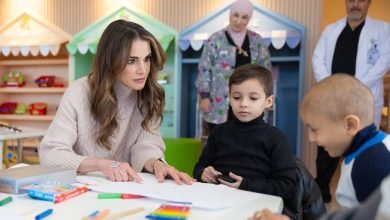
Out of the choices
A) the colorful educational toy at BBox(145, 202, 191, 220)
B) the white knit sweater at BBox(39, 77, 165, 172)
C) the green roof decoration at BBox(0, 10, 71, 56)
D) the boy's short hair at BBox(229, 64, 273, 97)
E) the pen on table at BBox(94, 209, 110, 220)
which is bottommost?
the pen on table at BBox(94, 209, 110, 220)

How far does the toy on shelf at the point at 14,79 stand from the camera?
15.0 feet

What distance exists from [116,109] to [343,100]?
85 centimetres

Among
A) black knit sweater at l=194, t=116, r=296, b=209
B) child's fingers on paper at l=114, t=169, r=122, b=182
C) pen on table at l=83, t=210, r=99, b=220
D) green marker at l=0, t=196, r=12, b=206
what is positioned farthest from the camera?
black knit sweater at l=194, t=116, r=296, b=209

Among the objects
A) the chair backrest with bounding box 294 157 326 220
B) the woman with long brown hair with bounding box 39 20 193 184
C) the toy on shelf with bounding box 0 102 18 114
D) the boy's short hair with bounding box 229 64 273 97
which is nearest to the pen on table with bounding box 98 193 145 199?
the woman with long brown hair with bounding box 39 20 193 184

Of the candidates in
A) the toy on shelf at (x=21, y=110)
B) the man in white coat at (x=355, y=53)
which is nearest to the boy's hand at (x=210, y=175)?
the man in white coat at (x=355, y=53)

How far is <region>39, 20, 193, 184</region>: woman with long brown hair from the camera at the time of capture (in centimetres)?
136

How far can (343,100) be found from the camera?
0.85 metres

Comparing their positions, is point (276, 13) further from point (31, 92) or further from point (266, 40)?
point (31, 92)

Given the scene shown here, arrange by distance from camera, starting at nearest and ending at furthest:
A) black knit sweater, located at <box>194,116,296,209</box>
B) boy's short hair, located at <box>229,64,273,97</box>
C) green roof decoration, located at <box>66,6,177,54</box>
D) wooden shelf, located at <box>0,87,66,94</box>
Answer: black knit sweater, located at <box>194,116,296,209</box> → boy's short hair, located at <box>229,64,273,97</box> → green roof decoration, located at <box>66,6,177,54</box> → wooden shelf, located at <box>0,87,66,94</box>

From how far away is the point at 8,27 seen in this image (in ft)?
14.4

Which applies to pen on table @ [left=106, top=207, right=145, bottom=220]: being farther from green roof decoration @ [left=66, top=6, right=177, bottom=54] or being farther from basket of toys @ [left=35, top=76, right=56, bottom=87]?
basket of toys @ [left=35, top=76, right=56, bottom=87]

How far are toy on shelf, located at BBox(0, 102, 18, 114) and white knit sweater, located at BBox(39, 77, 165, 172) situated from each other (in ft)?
11.4

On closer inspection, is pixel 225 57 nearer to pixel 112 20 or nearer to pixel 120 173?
pixel 112 20

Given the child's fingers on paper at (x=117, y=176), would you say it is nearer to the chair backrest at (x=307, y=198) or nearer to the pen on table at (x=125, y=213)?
the pen on table at (x=125, y=213)
